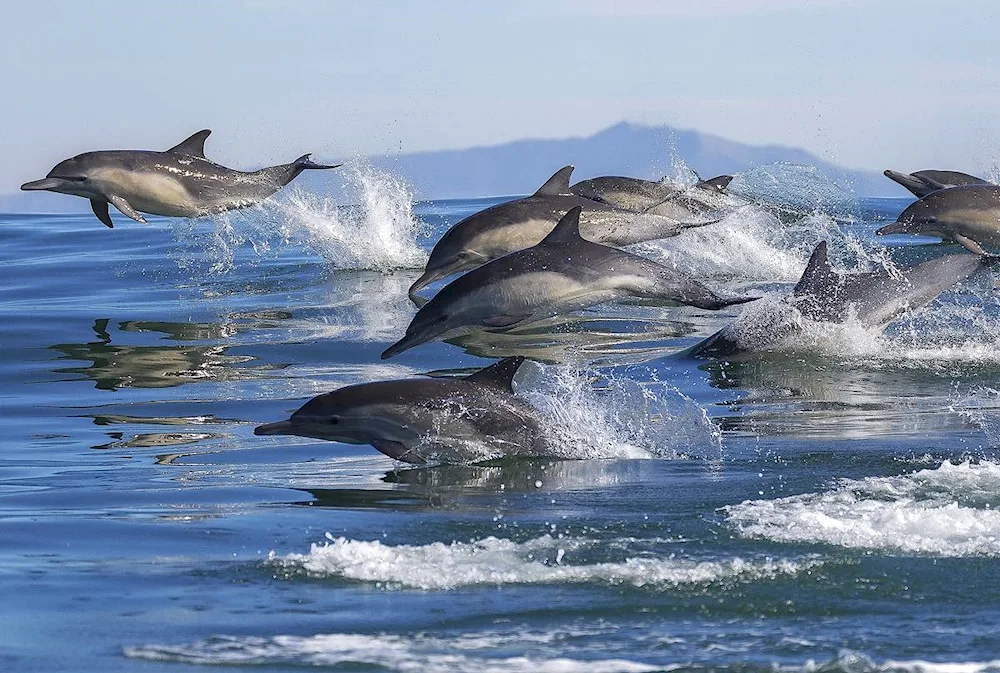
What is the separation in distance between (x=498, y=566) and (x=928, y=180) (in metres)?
14.4

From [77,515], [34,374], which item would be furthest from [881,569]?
[34,374]

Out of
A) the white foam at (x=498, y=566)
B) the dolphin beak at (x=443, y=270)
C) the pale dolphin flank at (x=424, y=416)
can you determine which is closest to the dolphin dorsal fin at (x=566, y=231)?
the dolphin beak at (x=443, y=270)

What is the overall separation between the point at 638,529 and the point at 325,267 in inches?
576

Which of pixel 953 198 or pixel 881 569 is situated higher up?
pixel 953 198

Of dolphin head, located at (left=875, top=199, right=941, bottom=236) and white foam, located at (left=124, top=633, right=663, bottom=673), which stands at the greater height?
dolphin head, located at (left=875, top=199, right=941, bottom=236)

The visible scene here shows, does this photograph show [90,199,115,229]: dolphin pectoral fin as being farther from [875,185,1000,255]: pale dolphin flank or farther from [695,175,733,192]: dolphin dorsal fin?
[875,185,1000,255]: pale dolphin flank

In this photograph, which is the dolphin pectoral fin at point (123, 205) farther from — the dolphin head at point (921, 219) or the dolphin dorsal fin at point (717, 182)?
the dolphin head at point (921, 219)

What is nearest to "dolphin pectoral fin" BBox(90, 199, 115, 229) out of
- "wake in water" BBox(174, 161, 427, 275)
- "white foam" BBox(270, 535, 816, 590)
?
"wake in water" BBox(174, 161, 427, 275)

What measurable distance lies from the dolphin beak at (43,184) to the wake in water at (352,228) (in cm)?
504

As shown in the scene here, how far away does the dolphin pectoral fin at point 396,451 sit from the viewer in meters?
8.31

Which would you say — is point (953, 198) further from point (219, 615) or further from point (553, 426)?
point (219, 615)

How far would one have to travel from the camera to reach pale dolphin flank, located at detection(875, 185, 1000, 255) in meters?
15.8

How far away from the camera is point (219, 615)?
19.4 feet

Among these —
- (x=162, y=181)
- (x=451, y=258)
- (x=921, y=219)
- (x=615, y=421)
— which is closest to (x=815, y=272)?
(x=921, y=219)
